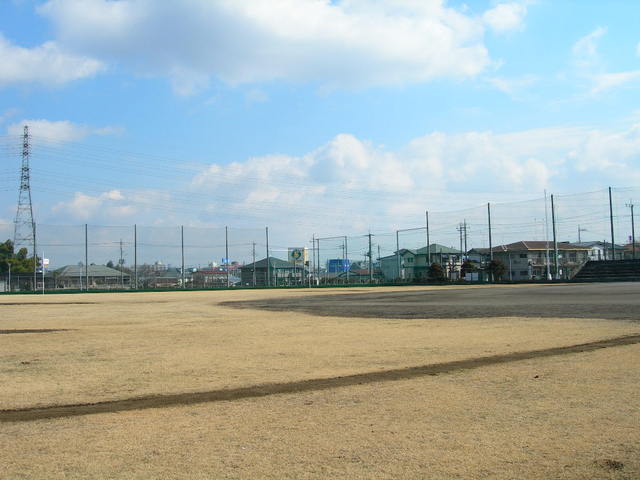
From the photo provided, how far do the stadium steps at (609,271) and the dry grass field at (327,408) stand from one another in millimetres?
46470

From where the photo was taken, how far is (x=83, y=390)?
24.4ft

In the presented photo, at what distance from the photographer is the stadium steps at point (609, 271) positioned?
54.4 meters

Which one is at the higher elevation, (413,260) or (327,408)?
(413,260)

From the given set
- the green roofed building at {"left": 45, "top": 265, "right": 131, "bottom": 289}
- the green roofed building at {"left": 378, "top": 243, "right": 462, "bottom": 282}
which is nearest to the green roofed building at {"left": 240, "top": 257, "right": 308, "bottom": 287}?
the green roofed building at {"left": 378, "top": 243, "right": 462, "bottom": 282}

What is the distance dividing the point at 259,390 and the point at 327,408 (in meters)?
1.40

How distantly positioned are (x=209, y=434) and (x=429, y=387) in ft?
9.65

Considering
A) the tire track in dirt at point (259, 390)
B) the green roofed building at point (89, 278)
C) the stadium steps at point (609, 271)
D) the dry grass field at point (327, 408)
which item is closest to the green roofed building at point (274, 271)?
the green roofed building at point (89, 278)

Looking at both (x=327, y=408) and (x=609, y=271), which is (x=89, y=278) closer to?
(x=609, y=271)

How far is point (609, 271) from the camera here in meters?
57.6

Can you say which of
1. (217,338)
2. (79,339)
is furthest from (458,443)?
(79,339)

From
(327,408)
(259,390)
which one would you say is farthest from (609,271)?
(327,408)

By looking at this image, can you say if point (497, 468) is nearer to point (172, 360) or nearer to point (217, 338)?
point (172, 360)

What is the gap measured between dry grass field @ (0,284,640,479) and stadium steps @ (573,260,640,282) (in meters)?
46.5

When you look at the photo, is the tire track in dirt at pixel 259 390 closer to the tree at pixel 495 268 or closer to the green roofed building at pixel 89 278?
the green roofed building at pixel 89 278
